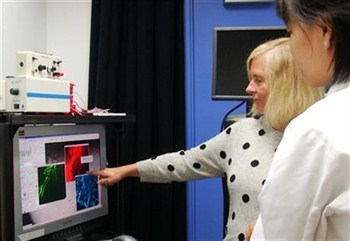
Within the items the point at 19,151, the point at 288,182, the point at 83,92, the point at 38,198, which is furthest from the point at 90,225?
the point at 288,182

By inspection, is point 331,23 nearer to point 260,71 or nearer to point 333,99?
point 333,99

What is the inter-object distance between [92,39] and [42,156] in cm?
118

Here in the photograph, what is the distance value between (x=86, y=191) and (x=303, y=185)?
1214 mm

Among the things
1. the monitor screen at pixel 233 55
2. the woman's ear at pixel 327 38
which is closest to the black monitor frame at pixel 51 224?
the monitor screen at pixel 233 55

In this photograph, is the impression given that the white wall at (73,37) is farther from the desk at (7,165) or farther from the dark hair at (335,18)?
the dark hair at (335,18)

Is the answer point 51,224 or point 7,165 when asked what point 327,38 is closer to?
point 7,165

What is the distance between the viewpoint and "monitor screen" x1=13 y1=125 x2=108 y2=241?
1.40 m

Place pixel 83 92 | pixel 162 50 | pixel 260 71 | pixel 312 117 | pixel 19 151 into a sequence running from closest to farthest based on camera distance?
pixel 312 117
pixel 19 151
pixel 260 71
pixel 162 50
pixel 83 92

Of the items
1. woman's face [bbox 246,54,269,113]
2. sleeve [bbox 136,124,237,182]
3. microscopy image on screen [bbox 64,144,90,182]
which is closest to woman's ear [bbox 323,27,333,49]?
woman's face [bbox 246,54,269,113]

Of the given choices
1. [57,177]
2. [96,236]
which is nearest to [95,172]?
[57,177]

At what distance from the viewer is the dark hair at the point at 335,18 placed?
0.68 m

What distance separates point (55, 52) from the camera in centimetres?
261

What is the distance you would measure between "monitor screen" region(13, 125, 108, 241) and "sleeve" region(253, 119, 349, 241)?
964mm

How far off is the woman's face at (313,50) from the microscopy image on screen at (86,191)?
3.68ft
